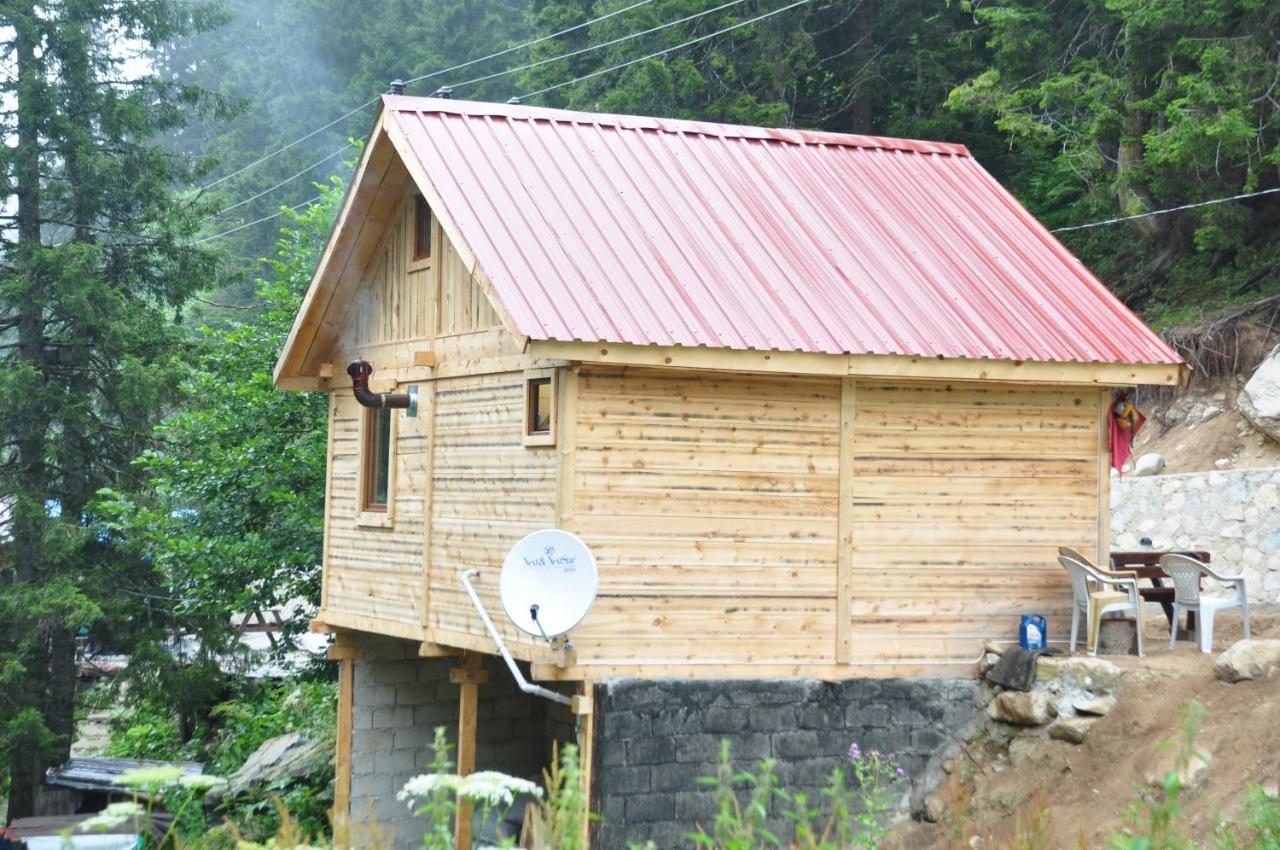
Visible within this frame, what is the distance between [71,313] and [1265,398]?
18.1 metres

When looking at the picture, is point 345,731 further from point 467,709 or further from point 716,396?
point 716,396

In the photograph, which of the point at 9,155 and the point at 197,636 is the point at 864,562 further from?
the point at 9,155

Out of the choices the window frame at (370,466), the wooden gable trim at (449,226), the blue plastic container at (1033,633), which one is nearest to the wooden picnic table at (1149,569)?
the blue plastic container at (1033,633)

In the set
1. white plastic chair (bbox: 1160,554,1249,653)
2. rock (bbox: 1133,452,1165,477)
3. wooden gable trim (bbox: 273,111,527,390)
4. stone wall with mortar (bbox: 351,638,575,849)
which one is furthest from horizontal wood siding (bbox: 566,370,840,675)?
rock (bbox: 1133,452,1165,477)

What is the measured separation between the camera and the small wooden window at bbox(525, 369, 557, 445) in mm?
12180

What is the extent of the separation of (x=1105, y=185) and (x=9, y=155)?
17714 mm

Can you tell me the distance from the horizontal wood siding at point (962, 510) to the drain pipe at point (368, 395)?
4574 mm

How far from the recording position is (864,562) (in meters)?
12.7

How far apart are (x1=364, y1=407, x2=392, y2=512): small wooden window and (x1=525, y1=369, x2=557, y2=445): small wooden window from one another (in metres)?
3.29

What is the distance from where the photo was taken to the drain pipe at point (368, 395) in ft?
47.0

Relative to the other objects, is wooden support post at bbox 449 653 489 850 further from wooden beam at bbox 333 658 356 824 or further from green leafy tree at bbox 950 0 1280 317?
green leafy tree at bbox 950 0 1280 317

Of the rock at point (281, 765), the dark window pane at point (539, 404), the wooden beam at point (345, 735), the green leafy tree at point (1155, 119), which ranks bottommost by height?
the rock at point (281, 765)

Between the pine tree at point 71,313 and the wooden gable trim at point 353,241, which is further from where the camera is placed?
the pine tree at point 71,313

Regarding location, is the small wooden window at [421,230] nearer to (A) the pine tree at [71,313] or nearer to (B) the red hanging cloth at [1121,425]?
(B) the red hanging cloth at [1121,425]
